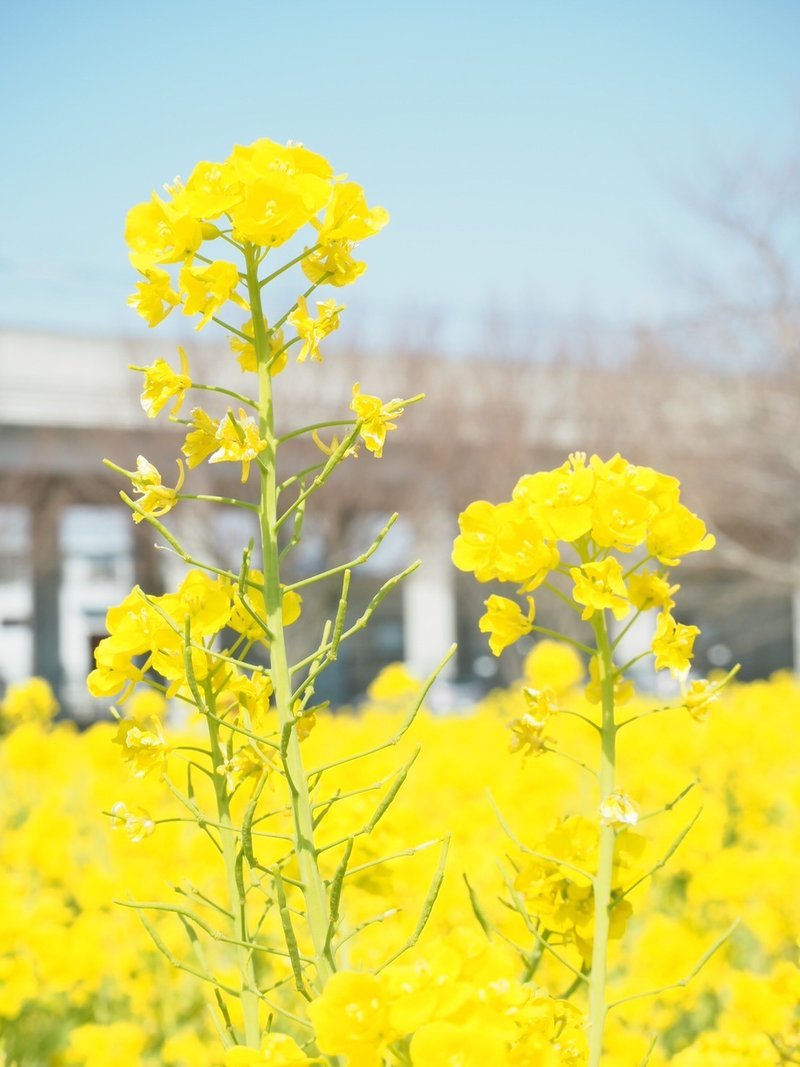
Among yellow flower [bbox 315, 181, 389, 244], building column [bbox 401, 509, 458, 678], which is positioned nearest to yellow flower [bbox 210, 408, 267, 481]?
yellow flower [bbox 315, 181, 389, 244]

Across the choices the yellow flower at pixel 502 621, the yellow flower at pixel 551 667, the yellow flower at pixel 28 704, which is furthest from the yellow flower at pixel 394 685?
the yellow flower at pixel 502 621

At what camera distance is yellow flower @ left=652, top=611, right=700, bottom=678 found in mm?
1349

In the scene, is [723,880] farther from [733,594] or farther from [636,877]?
[733,594]

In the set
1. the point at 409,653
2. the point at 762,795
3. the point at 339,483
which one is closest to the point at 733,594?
the point at 339,483

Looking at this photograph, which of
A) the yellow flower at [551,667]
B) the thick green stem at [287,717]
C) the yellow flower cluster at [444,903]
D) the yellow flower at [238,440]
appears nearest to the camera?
the yellow flower cluster at [444,903]

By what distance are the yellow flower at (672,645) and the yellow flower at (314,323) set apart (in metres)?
0.48

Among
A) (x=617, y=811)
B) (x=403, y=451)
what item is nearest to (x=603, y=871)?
(x=617, y=811)

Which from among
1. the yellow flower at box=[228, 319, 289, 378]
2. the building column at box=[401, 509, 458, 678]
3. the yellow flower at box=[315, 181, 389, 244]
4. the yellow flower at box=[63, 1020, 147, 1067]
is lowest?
the building column at box=[401, 509, 458, 678]

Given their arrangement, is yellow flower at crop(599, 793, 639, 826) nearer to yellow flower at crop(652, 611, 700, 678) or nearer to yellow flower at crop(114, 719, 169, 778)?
yellow flower at crop(652, 611, 700, 678)

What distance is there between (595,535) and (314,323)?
1.24 feet

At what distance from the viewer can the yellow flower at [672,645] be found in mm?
1349

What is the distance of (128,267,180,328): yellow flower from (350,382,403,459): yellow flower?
0.23 metres

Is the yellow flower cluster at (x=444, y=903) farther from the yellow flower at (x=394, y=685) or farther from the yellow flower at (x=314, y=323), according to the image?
the yellow flower at (x=314, y=323)

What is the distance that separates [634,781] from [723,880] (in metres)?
1.81
